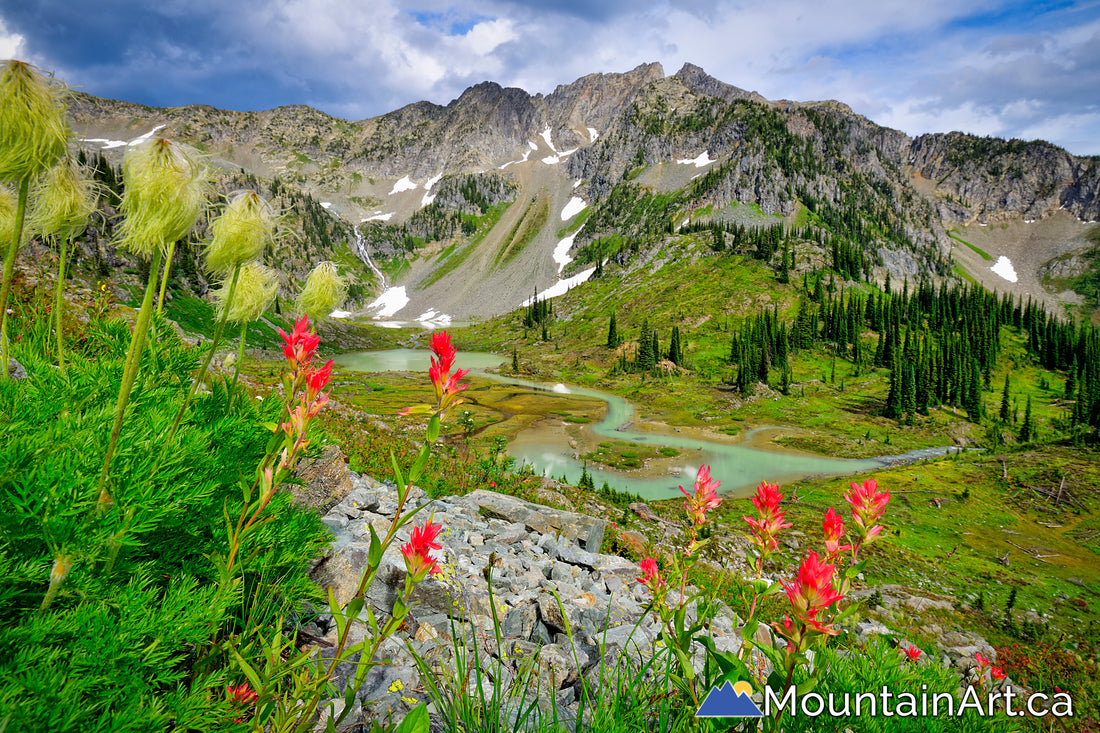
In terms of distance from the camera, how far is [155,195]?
88.0 inches

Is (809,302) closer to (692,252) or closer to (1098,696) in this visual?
(692,252)

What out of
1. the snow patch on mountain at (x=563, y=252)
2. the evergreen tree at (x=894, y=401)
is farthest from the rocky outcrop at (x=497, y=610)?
the snow patch on mountain at (x=563, y=252)

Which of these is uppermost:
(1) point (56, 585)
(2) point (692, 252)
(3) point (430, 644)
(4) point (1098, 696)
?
(2) point (692, 252)

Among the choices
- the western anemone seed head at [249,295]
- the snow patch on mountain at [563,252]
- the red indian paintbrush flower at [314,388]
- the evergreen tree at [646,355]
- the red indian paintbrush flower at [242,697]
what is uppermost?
the snow patch on mountain at [563,252]

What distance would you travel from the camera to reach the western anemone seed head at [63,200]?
9.27ft

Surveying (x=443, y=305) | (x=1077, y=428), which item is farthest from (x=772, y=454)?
(x=443, y=305)

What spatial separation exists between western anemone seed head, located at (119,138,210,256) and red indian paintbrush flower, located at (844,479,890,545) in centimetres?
396

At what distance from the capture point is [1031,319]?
9312cm

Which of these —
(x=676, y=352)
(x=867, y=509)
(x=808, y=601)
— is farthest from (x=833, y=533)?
(x=676, y=352)

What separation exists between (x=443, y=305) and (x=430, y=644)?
196 meters

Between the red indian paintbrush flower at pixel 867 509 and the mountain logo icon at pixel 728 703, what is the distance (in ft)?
4.14

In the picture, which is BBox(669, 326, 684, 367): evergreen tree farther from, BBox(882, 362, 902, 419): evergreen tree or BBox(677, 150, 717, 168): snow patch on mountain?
BBox(677, 150, 717, 168): snow patch on mountain

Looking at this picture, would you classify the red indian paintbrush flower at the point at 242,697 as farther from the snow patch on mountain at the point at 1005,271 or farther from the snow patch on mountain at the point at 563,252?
the snow patch on mountain at the point at 1005,271

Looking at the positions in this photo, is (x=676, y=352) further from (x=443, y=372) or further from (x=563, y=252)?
(x=563, y=252)
